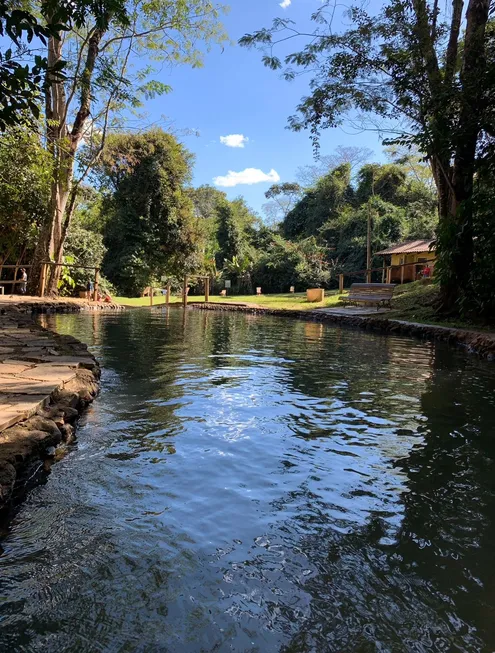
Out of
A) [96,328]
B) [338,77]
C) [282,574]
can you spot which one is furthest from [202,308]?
[282,574]

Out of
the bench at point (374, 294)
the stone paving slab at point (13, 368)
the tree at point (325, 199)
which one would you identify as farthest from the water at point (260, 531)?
the tree at point (325, 199)

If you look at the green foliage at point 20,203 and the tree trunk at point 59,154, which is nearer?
the tree trunk at point 59,154

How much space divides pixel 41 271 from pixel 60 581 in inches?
743

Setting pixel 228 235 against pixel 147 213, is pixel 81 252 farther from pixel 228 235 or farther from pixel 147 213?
pixel 228 235

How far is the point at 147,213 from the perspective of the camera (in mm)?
30141

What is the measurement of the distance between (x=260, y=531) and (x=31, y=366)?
3815 mm

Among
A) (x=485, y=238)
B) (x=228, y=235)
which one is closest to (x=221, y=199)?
(x=228, y=235)

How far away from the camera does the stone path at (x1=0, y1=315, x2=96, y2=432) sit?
385 centimetres

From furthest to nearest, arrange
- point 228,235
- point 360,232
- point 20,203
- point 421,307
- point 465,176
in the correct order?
point 228,235 < point 360,232 < point 20,203 < point 421,307 < point 465,176

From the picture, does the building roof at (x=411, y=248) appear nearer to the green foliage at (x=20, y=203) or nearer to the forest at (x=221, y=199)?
the forest at (x=221, y=199)

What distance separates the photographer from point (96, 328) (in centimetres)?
1322

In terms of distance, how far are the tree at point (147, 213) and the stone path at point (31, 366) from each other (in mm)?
22227

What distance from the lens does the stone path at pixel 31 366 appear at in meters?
3.85

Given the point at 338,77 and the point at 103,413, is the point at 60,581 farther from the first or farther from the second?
the point at 338,77
